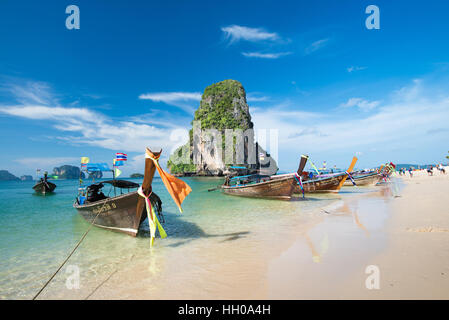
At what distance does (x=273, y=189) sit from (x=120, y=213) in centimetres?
1112

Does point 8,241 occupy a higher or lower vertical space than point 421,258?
lower

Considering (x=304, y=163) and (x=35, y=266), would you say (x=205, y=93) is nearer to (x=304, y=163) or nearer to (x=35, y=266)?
(x=304, y=163)

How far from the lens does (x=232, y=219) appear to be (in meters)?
9.89

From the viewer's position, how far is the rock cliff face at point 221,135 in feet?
257

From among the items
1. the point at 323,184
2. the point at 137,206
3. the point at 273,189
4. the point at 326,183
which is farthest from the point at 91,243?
the point at 326,183

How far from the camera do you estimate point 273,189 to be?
15.5 meters

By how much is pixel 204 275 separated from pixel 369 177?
30524mm

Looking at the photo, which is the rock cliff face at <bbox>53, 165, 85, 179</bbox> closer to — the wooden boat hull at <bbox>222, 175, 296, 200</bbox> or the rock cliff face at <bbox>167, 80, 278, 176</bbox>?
the rock cliff face at <bbox>167, 80, 278, 176</bbox>

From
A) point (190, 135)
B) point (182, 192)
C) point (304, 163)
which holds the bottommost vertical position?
point (182, 192)

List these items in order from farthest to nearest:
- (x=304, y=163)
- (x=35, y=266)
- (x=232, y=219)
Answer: (x=304, y=163) < (x=232, y=219) < (x=35, y=266)

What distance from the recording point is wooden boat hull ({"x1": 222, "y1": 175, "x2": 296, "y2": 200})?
48.6ft

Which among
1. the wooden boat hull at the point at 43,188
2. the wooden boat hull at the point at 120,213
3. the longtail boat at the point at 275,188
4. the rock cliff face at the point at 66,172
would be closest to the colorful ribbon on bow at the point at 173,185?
the wooden boat hull at the point at 120,213

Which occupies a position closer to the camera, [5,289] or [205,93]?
[5,289]

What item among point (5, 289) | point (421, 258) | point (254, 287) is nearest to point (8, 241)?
point (5, 289)
